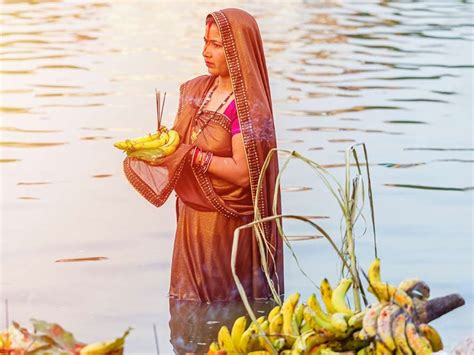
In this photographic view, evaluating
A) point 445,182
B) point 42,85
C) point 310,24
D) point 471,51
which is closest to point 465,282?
point 445,182

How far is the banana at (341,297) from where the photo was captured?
315cm

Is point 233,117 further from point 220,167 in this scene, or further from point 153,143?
point 153,143

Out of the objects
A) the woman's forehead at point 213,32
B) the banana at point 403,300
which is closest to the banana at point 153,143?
the woman's forehead at point 213,32

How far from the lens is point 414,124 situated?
454 inches

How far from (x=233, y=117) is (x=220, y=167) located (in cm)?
20

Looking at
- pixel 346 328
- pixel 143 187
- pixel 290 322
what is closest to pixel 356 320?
pixel 346 328

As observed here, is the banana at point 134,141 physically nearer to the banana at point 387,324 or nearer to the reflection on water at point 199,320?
the reflection on water at point 199,320

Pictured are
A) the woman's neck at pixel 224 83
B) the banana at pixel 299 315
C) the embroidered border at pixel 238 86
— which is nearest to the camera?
the banana at pixel 299 315

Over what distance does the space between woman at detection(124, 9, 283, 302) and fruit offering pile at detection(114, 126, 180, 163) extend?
39mm

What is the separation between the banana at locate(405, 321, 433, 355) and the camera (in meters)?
2.86

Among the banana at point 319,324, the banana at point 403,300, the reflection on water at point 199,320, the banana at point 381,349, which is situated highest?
the banana at point 403,300

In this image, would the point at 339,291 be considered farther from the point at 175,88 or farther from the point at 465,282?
the point at 175,88

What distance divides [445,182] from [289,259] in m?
3.23

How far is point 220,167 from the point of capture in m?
5.38
